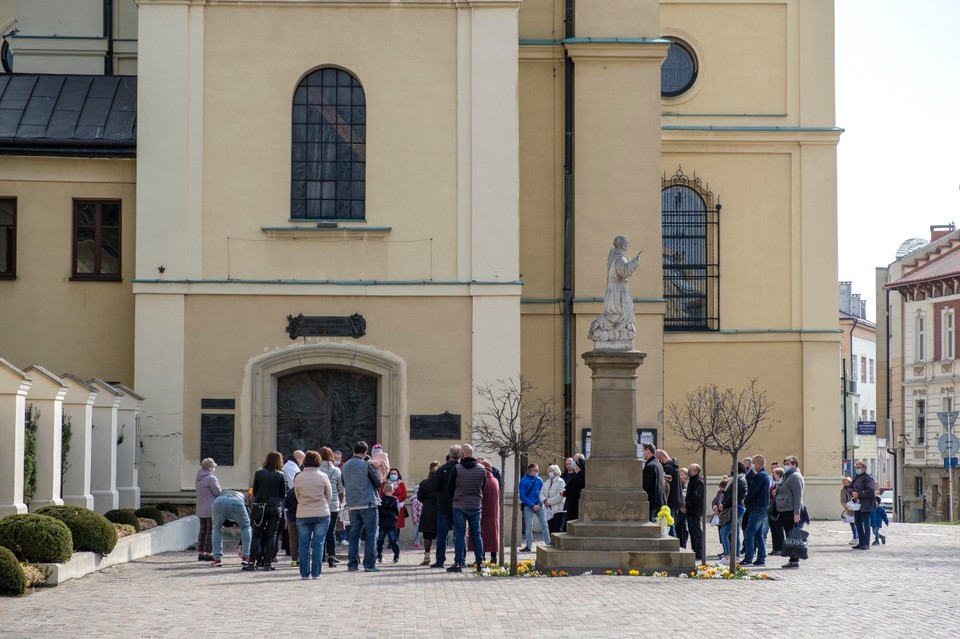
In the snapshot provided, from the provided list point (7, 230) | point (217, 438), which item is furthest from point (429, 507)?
point (7, 230)

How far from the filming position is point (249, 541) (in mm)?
21141

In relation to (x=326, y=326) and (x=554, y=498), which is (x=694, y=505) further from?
(x=326, y=326)

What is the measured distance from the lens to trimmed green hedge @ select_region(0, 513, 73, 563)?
1736 cm

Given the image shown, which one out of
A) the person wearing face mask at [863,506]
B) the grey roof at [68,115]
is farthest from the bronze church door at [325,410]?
the person wearing face mask at [863,506]

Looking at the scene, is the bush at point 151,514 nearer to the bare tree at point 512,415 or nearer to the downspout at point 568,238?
the bare tree at point 512,415

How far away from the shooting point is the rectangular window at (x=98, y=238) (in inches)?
1101

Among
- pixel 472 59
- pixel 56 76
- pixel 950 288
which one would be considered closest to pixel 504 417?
pixel 472 59

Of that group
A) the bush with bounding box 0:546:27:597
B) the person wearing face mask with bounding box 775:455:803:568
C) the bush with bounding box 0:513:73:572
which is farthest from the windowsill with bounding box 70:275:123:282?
the person wearing face mask with bounding box 775:455:803:568

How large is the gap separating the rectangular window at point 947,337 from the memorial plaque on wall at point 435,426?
46454 millimetres

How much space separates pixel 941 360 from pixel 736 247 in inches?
1416

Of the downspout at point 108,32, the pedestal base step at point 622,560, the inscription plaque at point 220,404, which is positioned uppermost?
the downspout at point 108,32

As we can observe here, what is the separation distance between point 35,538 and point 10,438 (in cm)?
304

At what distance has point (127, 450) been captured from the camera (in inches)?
1028

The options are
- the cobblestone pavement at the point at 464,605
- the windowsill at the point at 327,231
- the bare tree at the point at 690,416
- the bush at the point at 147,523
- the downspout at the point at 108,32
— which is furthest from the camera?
the bare tree at the point at 690,416
